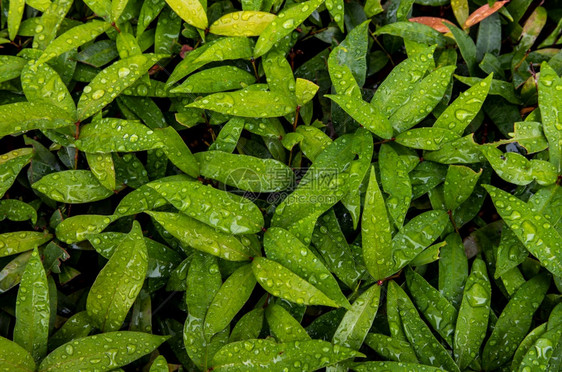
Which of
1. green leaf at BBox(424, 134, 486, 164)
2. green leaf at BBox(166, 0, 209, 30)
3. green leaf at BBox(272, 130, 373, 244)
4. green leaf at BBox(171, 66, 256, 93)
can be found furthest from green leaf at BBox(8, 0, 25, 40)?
green leaf at BBox(424, 134, 486, 164)

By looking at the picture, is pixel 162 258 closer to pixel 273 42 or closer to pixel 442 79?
pixel 273 42

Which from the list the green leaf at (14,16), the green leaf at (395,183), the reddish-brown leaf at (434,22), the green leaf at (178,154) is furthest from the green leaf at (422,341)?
the green leaf at (14,16)

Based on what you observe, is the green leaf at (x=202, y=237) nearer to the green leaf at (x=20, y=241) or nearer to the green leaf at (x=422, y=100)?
the green leaf at (x=20, y=241)

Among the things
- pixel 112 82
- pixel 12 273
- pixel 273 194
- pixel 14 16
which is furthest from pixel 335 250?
pixel 14 16

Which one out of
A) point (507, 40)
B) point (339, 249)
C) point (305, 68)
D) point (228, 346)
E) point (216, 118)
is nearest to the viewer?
point (228, 346)

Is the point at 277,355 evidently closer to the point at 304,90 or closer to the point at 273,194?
the point at 273,194

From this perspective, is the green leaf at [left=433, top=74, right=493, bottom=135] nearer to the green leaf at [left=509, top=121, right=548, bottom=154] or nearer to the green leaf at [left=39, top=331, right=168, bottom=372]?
the green leaf at [left=509, top=121, right=548, bottom=154]

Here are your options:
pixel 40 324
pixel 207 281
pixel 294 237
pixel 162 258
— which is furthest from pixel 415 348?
pixel 40 324
